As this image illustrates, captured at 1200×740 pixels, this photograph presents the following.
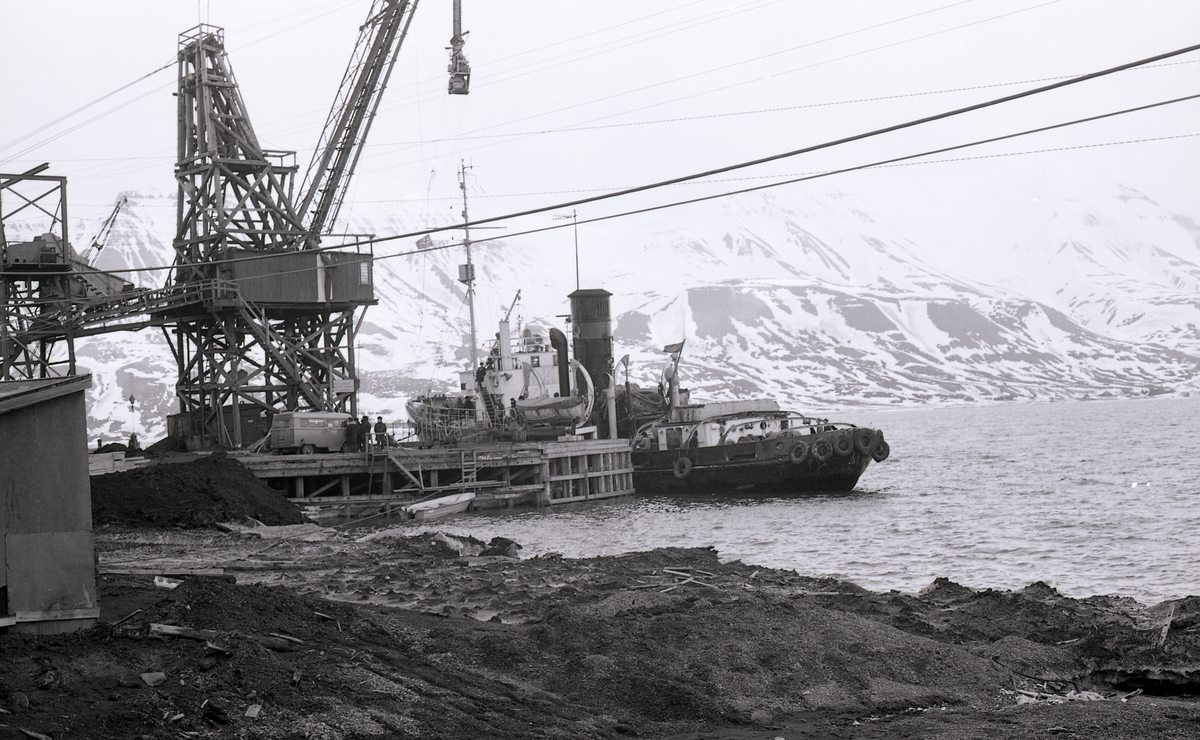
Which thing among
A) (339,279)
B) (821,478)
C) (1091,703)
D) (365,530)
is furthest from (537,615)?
(339,279)

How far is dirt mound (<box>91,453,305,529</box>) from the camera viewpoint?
27.7 m

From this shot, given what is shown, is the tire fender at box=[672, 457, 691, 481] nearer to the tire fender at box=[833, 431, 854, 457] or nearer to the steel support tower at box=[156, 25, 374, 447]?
the tire fender at box=[833, 431, 854, 457]

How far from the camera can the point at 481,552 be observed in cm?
2338

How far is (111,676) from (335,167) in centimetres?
4306

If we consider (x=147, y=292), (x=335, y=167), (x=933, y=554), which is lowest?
(x=933, y=554)

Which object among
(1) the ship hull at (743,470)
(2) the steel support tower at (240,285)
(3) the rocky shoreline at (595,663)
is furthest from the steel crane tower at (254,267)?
(3) the rocky shoreline at (595,663)

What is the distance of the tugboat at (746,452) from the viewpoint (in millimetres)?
45562

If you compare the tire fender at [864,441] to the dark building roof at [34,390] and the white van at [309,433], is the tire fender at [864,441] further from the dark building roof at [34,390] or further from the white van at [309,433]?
the dark building roof at [34,390]

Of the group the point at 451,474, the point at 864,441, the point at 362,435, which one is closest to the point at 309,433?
the point at 362,435

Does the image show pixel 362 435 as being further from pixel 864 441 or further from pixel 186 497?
pixel 864 441

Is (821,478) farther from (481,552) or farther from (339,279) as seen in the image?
(481,552)

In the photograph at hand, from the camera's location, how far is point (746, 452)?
4712 cm

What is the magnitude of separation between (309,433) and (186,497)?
13.2 metres

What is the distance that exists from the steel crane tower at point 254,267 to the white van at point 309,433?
5.75 metres
